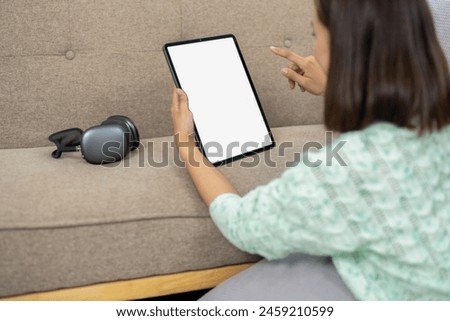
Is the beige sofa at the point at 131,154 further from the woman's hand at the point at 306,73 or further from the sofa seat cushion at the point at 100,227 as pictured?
the woman's hand at the point at 306,73

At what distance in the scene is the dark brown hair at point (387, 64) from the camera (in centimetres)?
66

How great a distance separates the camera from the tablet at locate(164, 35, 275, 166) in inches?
40.8

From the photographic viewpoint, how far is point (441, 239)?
702mm

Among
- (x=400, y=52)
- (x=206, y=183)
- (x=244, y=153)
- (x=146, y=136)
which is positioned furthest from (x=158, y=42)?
(x=400, y=52)

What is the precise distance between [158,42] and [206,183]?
1.76 feet

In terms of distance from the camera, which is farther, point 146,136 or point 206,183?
point 146,136

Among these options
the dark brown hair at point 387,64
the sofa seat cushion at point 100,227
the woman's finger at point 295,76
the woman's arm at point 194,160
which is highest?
the dark brown hair at point 387,64

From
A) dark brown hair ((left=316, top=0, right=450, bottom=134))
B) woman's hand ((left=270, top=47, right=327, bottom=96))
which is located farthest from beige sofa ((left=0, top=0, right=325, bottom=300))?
dark brown hair ((left=316, top=0, right=450, bottom=134))

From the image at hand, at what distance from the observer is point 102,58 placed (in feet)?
3.95

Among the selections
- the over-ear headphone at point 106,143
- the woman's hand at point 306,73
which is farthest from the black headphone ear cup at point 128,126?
the woman's hand at point 306,73

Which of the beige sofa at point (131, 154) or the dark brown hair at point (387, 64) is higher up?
the dark brown hair at point (387, 64)

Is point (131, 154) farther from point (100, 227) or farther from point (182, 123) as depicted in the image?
point (100, 227)
